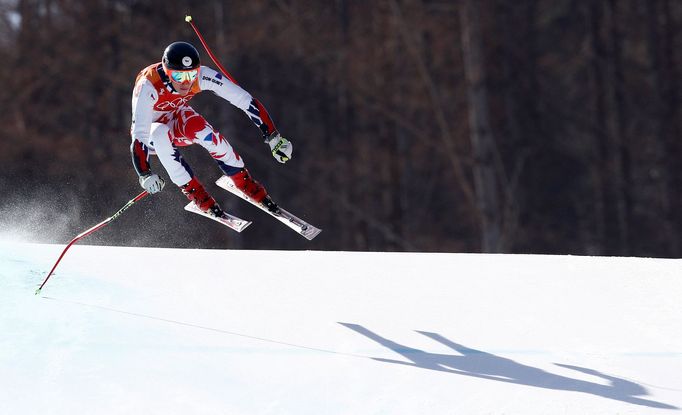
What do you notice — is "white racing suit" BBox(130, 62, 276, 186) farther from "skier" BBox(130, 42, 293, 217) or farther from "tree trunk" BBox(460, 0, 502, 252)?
"tree trunk" BBox(460, 0, 502, 252)

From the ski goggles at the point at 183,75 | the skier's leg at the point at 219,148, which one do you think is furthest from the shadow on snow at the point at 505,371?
the ski goggles at the point at 183,75

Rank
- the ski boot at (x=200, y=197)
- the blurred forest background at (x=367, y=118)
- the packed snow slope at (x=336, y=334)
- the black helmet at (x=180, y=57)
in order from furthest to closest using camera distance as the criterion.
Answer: the blurred forest background at (x=367, y=118) → the ski boot at (x=200, y=197) → the black helmet at (x=180, y=57) → the packed snow slope at (x=336, y=334)

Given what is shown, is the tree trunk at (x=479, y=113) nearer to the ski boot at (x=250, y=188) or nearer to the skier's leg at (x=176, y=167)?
the ski boot at (x=250, y=188)

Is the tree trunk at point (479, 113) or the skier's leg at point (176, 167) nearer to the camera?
the skier's leg at point (176, 167)

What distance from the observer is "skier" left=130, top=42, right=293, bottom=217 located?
6629mm

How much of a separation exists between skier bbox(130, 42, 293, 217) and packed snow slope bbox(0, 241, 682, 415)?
2.24 feet

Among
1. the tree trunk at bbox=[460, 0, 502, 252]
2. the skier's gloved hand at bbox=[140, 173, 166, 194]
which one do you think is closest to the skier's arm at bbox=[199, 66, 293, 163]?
the skier's gloved hand at bbox=[140, 173, 166, 194]

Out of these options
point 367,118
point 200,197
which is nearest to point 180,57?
point 200,197

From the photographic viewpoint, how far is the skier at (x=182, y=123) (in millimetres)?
6629

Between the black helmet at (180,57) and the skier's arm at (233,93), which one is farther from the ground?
the black helmet at (180,57)

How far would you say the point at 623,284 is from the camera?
6719 millimetres

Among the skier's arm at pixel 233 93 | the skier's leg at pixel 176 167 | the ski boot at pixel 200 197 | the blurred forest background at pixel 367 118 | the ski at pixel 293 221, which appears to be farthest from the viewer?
the blurred forest background at pixel 367 118

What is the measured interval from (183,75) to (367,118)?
591 inches

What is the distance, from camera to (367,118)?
21.5 m
